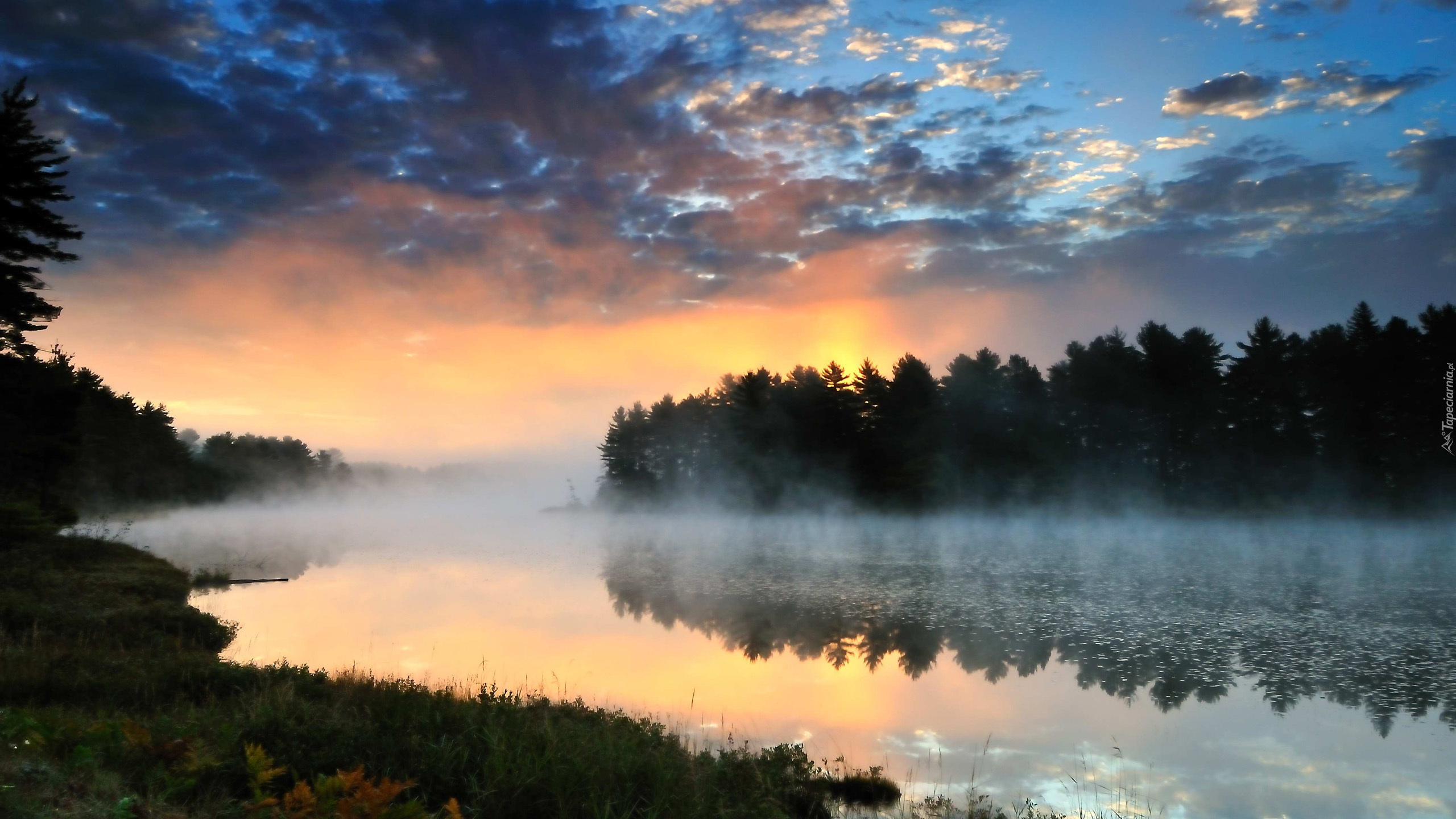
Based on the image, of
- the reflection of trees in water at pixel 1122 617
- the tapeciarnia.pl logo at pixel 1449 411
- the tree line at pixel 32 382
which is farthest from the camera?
the tapeciarnia.pl logo at pixel 1449 411

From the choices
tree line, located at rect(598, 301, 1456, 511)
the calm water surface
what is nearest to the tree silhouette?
the calm water surface

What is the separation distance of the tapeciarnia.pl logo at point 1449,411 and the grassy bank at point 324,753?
199 ft

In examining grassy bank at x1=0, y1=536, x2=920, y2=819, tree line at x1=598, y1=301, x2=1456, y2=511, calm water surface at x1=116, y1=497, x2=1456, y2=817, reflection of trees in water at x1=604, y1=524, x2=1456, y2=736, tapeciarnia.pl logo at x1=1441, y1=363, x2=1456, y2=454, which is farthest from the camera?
tree line at x1=598, y1=301, x2=1456, y2=511

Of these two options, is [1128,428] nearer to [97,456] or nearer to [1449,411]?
[1449,411]

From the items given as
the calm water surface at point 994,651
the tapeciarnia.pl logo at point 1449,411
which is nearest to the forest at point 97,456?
the calm water surface at point 994,651

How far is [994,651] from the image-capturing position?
18812 mm

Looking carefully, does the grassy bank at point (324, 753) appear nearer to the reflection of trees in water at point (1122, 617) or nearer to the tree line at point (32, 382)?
the reflection of trees in water at point (1122, 617)

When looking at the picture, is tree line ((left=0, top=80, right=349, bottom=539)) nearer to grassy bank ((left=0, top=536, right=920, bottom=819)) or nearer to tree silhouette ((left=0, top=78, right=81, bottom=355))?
tree silhouette ((left=0, top=78, right=81, bottom=355))

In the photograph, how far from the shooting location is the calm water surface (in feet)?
38.3

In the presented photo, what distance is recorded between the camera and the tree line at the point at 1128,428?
5719 cm

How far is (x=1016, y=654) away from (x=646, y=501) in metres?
92.5

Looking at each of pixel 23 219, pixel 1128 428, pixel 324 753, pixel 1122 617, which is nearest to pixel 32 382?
pixel 23 219

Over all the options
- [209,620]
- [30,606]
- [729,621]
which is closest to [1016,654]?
[729,621]

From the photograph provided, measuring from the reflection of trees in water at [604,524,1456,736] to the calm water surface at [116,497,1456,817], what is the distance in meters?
0.11
